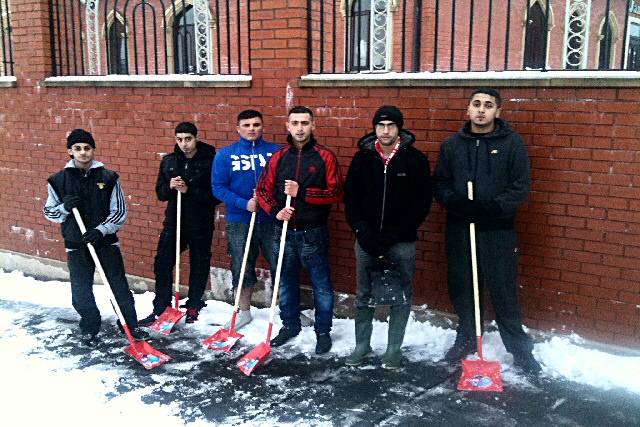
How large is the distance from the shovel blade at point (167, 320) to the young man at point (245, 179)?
856 mm

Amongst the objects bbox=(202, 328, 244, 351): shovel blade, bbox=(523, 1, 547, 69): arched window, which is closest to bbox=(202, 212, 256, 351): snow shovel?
bbox=(202, 328, 244, 351): shovel blade

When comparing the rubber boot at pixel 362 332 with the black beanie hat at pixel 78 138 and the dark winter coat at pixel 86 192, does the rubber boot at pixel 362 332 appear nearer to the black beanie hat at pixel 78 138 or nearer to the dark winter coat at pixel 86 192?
the dark winter coat at pixel 86 192

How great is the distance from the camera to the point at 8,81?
7.29 m

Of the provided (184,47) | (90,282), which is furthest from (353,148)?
(90,282)

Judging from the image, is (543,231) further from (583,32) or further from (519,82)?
(583,32)

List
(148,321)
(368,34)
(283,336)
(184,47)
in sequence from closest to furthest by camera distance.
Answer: (283,336), (148,321), (184,47), (368,34)

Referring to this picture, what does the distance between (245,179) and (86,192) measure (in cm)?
133

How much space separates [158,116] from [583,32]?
4.12 meters

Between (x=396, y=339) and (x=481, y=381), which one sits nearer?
(x=481, y=381)

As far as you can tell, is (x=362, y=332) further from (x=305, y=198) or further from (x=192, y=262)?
(x=192, y=262)

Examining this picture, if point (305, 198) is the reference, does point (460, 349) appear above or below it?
below

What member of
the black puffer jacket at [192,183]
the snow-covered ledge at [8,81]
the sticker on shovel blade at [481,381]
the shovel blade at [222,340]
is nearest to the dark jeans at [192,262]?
the black puffer jacket at [192,183]

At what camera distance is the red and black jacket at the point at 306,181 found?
15.4 ft

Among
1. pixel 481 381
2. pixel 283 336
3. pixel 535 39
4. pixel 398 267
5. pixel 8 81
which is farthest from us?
pixel 535 39
